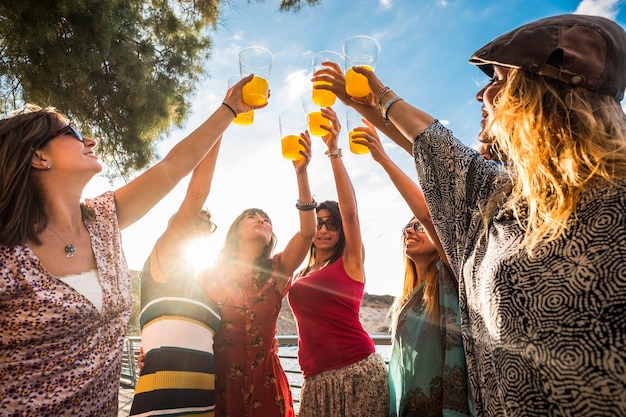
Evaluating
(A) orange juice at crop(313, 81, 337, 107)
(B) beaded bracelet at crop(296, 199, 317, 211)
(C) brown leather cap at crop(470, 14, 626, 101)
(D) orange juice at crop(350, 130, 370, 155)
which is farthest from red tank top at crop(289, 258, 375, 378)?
(C) brown leather cap at crop(470, 14, 626, 101)

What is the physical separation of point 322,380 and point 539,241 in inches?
57.5

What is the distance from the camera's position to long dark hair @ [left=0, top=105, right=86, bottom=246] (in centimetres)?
128

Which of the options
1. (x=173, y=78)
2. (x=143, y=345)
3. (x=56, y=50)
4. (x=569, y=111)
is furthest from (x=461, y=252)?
(x=173, y=78)

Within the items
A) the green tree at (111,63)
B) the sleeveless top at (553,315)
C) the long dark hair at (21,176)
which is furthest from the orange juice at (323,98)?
the green tree at (111,63)

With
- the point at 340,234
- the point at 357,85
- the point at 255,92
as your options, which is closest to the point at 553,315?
the point at 357,85

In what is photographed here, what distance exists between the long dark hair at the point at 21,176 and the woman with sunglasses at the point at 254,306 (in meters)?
0.85

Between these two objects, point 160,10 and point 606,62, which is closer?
point 606,62

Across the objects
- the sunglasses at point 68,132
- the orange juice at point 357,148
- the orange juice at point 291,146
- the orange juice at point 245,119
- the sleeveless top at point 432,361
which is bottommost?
the sleeveless top at point 432,361

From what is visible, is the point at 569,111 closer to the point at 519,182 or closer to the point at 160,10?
the point at 519,182

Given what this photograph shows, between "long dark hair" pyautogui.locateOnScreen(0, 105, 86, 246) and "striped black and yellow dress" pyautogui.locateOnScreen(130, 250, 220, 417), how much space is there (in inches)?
20.8

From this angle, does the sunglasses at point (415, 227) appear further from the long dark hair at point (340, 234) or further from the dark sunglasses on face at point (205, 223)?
the dark sunglasses on face at point (205, 223)

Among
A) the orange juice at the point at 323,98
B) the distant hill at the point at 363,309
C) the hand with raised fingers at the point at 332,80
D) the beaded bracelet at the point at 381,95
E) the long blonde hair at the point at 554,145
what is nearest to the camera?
the long blonde hair at the point at 554,145

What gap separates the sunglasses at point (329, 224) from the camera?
8.29ft

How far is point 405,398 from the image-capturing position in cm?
155
